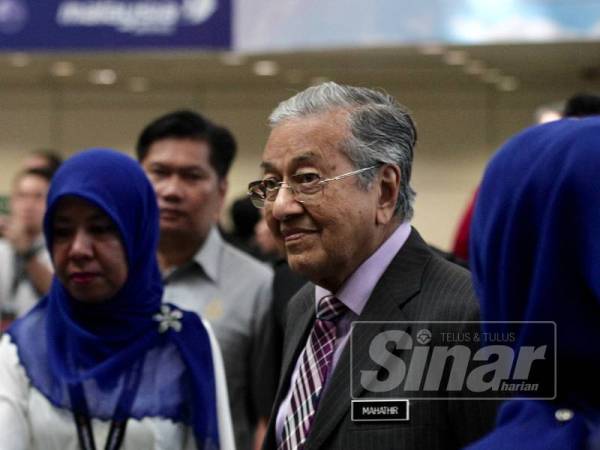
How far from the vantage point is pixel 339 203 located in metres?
2.91

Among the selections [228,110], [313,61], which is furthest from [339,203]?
[228,110]

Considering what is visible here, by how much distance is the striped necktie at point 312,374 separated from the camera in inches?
116

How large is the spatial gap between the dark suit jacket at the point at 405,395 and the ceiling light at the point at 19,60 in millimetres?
12182

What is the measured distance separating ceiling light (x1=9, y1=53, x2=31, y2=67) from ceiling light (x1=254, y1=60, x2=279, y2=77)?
2627mm

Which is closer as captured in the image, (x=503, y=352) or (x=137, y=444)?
(x=503, y=352)

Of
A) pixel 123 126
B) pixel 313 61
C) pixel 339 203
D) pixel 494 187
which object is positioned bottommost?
pixel 123 126

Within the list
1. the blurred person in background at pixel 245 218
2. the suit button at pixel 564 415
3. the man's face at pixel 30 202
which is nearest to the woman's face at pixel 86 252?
the suit button at pixel 564 415

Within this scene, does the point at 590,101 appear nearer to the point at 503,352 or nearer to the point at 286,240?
the point at 286,240

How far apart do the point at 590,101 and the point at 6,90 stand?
13.6 metres

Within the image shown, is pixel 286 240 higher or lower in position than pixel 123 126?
higher

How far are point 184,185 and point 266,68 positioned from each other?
10.4 metres

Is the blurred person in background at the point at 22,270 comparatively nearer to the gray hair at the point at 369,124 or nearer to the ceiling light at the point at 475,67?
the gray hair at the point at 369,124

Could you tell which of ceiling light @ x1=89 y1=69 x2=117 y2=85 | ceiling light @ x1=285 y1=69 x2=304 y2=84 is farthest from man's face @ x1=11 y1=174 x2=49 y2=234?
ceiling light @ x1=89 y1=69 x2=117 y2=85

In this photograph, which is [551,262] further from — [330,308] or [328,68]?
[328,68]
